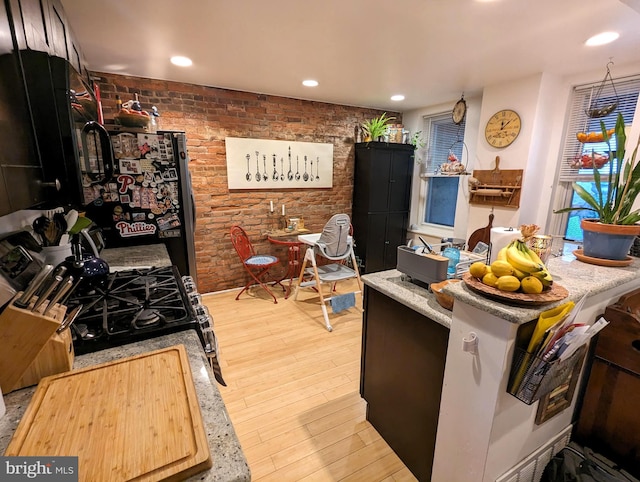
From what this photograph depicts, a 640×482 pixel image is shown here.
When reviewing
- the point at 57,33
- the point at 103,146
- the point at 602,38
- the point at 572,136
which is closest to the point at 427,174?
the point at 572,136

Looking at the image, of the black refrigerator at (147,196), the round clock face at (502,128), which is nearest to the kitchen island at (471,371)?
the black refrigerator at (147,196)

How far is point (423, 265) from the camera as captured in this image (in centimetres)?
146

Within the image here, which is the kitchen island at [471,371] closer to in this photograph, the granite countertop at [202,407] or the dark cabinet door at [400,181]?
the granite countertop at [202,407]

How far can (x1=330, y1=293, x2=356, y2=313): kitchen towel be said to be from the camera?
312cm

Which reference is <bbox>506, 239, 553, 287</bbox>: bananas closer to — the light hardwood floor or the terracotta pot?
the terracotta pot

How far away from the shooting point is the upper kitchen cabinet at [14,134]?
66cm

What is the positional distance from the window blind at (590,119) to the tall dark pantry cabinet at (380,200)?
6.04ft

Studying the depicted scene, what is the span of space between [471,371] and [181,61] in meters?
3.07

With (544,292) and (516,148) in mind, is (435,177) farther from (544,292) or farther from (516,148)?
(544,292)

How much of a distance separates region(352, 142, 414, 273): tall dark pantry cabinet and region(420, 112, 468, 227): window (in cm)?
28

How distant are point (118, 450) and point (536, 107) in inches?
144

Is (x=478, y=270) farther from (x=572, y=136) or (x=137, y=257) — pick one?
(x=572, y=136)

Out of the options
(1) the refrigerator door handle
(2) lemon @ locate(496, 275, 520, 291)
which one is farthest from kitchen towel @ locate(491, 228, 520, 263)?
(1) the refrigerator door handle

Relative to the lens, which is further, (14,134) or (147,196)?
(147,196)
